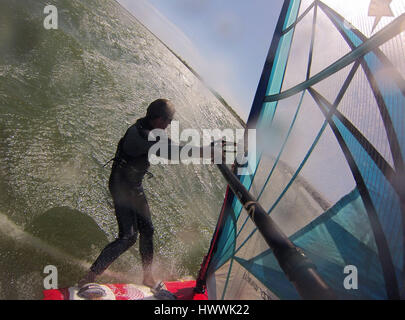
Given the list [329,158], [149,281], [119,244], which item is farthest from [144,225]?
[329,158]

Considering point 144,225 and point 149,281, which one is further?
point 149,281

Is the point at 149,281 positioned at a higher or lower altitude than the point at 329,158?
lower

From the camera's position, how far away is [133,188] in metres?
2.97

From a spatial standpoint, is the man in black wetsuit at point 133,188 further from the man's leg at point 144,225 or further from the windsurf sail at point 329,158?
the windsurf sail at point 329,158

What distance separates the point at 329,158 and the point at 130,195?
200cm

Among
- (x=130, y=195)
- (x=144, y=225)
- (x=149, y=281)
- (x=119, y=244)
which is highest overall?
(x=130, y=195)

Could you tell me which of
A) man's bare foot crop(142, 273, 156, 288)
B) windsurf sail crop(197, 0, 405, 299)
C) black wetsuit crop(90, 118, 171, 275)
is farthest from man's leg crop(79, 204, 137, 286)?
windsurf sail crop(197, 0, 405, 299)

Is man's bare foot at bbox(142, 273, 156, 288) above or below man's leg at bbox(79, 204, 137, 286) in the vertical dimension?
below

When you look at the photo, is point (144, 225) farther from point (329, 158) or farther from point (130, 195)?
point (329, 158)

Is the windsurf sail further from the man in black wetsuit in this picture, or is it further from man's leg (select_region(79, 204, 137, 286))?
man's leg (select_region(79, 204, 137, 286))

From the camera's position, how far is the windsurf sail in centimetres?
159

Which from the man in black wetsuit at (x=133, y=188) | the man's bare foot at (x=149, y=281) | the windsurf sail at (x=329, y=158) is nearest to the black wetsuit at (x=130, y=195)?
the man in black wetsuit at (x=133, y=188)

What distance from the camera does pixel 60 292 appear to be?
8.39ft

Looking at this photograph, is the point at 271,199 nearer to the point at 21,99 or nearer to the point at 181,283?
the point at 181,283
